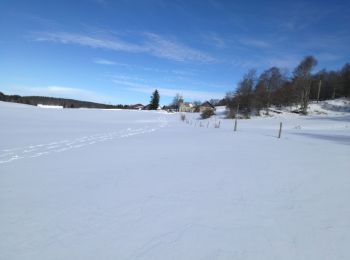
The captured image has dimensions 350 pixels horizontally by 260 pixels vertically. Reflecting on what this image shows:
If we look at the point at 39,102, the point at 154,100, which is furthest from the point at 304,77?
the point at 39,102

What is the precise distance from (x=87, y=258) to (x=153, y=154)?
6958 mm

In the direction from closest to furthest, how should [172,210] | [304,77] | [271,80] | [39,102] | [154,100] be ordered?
[172,210], [304,77], [271,80], [154,100], [39,102]

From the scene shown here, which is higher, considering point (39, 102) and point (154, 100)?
point (154, 100)

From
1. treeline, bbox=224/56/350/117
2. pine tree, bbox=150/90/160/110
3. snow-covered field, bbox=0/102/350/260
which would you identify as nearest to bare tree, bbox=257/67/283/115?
treeline, bbox=224/56/350/117

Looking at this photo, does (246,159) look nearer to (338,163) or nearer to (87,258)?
(338,163)

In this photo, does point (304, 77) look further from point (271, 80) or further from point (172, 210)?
point (172, 210)

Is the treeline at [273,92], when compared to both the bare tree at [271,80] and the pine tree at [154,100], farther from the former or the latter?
the pine tree at [154,100]

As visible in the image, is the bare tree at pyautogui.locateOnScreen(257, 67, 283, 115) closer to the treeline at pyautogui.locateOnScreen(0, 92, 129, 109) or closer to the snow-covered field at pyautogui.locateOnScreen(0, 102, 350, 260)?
the snow-covered field at pyautogui.locateOnScreen(0, 102, 350, 260)

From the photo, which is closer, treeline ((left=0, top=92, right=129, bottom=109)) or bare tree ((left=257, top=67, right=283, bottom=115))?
bare tree ((left=257, top=67, right=283, bottom=115))

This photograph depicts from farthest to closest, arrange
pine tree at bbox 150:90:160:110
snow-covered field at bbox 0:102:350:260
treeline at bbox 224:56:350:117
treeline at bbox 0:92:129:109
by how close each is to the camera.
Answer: treeline at bbox 0:92:129:109 < pine tree at bbox 150:90:160:110 < treeline at bbox 224:56:350:117 < snow-covered field at bbox 0:102:350:260

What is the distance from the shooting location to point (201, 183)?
632 cm

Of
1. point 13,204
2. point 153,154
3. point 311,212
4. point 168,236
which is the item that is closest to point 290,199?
point 311,212

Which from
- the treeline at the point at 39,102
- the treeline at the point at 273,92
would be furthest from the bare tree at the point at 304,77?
the treeline at the point at 39,102

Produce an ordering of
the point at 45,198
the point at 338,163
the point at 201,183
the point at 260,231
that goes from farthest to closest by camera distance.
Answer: the point at 338,163
the point at 201,183
the point at 45,198
the point at 260,231
